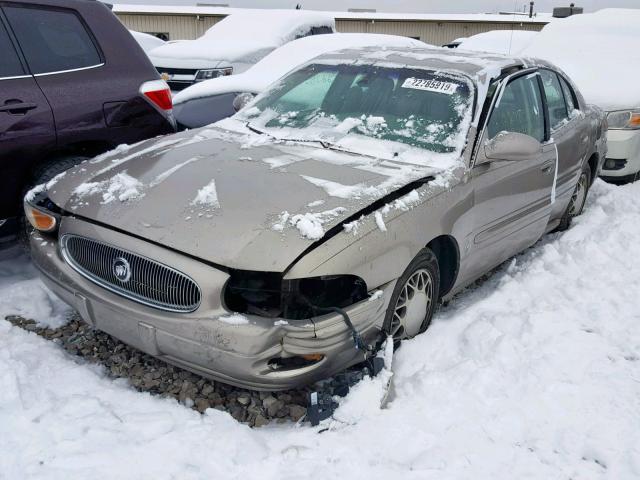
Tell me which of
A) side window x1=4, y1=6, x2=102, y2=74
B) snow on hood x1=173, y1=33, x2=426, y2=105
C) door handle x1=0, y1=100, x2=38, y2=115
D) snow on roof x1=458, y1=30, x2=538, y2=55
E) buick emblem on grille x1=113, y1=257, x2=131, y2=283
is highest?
side window x1=4, y1=6, x2=102, y2=74

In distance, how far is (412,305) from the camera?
3.16 meters

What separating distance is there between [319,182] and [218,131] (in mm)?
1219

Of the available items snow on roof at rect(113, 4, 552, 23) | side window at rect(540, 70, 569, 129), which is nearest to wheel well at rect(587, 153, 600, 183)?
side window at rect(540, 70, 569, 129)

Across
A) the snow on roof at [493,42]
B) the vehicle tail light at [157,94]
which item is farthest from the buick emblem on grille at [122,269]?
the snow on roof at [493,42]

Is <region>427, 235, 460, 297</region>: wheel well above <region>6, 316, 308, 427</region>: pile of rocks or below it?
above

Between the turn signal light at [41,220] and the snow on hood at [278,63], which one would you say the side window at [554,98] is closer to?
the snow on hood at [278,63]

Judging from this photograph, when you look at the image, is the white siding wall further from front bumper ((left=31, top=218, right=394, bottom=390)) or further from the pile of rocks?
front bumper ((left=31, top=218, right=394, bottom=390))

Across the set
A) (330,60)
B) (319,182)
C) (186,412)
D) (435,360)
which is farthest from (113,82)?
(435,360)

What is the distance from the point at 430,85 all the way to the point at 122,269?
219 cm

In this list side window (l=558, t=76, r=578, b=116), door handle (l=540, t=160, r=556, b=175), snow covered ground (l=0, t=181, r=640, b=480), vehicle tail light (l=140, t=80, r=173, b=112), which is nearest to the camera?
snow covered ground (l=0, t=181, r=640, b=480)

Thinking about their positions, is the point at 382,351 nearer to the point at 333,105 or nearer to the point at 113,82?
the point at 333,105

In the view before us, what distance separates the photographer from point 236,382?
2570 millimetres

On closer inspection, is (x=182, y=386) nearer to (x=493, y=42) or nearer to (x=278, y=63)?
(x=278, y=63)

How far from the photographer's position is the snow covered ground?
2.34m
